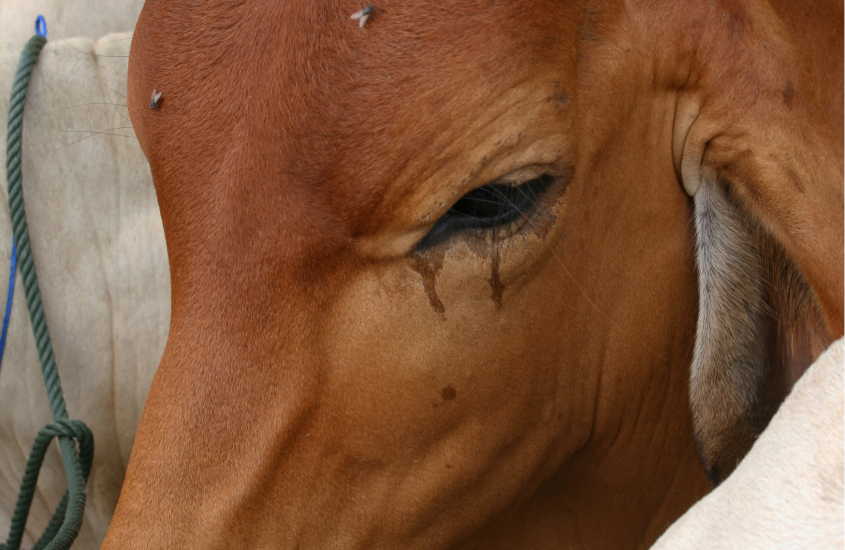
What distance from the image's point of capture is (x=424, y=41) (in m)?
1.21

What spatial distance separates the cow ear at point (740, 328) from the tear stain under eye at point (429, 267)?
0.55 m

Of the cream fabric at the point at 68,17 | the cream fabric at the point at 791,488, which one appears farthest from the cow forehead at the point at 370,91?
the cream fabric at the point at 68,17

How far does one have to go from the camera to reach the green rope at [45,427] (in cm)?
206

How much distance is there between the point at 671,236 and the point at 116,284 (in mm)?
1641

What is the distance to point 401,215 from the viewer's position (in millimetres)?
1268

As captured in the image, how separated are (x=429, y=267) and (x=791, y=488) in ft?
2.23

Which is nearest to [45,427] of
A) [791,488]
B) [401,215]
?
[401,215]

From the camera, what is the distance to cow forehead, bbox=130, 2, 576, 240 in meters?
1.21

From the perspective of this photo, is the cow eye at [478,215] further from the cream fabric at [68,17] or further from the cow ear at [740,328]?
the cream fabric at [68,17]

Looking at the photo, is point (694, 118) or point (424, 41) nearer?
point (424, 41)

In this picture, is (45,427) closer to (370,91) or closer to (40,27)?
(40,27)

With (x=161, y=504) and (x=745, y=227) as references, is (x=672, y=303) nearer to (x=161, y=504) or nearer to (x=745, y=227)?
(x=745, y=227)

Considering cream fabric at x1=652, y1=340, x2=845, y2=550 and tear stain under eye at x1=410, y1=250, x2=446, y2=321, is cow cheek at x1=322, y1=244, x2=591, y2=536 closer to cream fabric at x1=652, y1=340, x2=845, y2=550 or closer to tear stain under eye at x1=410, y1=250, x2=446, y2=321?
tear stain under eye at x1=410, y1=250, x2=446, y2=321

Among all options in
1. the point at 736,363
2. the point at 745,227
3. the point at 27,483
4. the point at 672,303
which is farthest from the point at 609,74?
the point at 27,483
